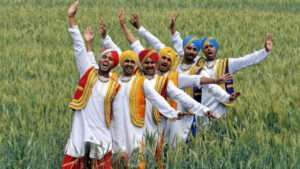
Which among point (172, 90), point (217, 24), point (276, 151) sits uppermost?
point (217, 24)

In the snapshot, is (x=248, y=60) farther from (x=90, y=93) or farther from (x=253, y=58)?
(x=90, y=93)

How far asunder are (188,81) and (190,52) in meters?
0.43

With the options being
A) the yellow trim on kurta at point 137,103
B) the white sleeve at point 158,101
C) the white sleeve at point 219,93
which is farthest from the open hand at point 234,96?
the yellow trim on kurta at point 137,103

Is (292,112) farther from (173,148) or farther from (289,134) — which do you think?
(173,148)

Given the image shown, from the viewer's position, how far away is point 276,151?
231 inches

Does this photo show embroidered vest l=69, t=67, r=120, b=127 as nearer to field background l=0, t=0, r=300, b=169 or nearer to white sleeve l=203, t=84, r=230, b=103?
field background l=0, t=0, r=300, b=169

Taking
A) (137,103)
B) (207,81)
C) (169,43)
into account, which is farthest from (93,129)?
(169,43)

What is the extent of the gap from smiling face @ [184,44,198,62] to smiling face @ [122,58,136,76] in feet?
3.03

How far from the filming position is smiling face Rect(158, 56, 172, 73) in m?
6.55

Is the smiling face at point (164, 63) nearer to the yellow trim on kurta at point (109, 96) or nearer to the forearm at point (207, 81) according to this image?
the forearm at point (207, 81)

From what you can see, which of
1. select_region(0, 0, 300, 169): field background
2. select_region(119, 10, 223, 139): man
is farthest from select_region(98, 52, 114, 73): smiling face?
select_region(0, 0, 300, 169): field background

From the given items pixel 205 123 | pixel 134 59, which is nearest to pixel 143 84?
pixel 134 59

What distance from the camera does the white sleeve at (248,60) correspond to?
23.3 feet

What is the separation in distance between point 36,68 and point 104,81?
5.40 metres
